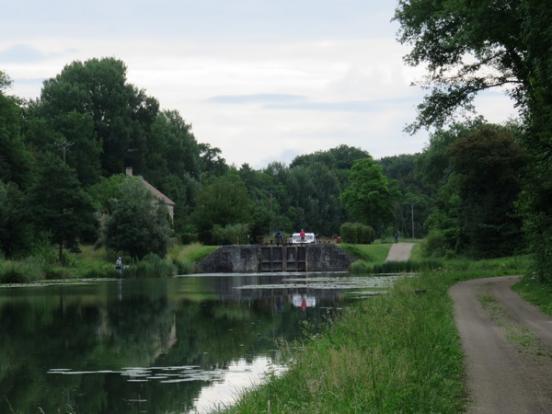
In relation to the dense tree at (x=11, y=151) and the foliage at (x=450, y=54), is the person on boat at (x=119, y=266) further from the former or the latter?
the foliage at (x=450, y=54)

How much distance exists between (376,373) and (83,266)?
60.8 metres

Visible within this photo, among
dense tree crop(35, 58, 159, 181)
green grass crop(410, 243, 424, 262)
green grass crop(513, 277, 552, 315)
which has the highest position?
dense tree crop(35, 58, 159, 181)

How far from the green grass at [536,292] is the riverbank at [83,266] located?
34571 mm

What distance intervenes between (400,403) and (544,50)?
15.9 metres

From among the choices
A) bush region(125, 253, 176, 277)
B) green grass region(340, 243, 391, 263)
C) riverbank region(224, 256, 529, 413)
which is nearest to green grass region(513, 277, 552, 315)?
riverbank region(224, 256, 529, 413)

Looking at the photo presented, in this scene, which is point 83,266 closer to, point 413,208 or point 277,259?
point 277,259

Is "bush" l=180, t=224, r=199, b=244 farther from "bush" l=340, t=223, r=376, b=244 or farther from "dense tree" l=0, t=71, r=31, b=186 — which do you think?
"dense tree" l=0, t=71, r=31, b=186

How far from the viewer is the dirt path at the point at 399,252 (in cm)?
8041

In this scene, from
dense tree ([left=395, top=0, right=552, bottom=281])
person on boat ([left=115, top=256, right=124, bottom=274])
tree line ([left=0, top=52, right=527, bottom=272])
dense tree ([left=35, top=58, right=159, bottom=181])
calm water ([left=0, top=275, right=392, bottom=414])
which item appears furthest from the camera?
dense tree ([left=35, top=58, right=159, bottom=181])

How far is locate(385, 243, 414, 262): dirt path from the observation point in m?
80.4

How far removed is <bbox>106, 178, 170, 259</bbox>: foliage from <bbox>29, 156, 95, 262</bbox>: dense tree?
2.46 m

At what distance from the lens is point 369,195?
113m

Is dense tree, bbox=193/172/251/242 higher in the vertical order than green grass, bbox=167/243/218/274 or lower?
higher

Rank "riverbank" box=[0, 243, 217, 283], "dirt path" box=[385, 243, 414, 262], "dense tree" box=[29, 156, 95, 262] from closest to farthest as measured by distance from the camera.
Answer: "riverbank" box=[0, 243, 217, 283], "dense tree" box=[29, 156, 95, 262], "dirt path" box=[385, 243, 414, 262]
